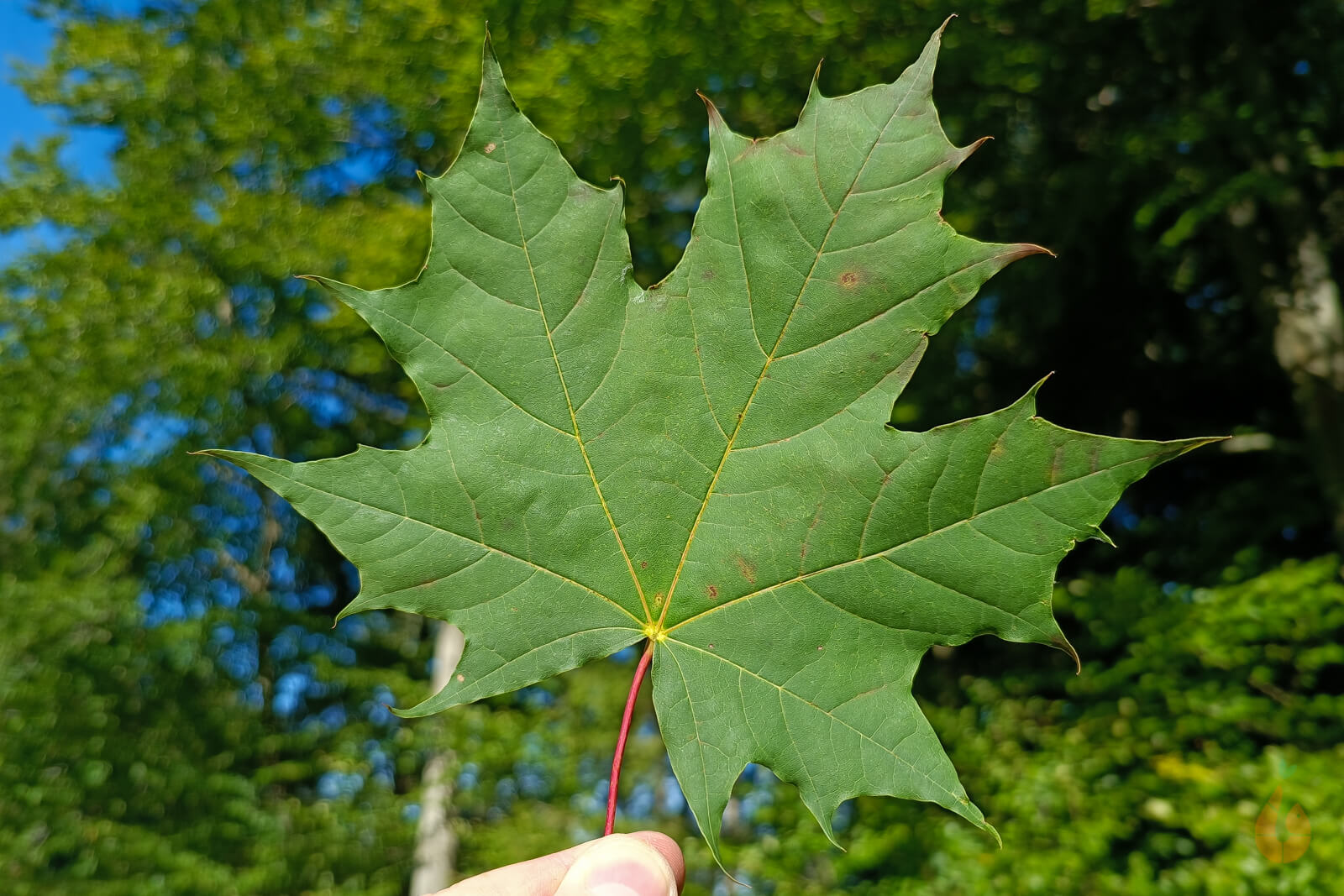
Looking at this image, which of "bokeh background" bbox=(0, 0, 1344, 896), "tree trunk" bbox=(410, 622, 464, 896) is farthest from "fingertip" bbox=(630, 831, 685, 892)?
"tree trunk" bbox=(410, 622, 464, 896)

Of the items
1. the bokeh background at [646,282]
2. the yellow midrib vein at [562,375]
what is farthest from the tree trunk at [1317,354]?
the yellow midrib vein at [562,375]

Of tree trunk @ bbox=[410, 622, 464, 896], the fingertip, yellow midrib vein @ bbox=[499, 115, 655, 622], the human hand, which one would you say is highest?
yellow midrib vein @ bbox=[499, 115, 655, 622]

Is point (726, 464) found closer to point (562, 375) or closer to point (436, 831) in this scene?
point (562, 375)

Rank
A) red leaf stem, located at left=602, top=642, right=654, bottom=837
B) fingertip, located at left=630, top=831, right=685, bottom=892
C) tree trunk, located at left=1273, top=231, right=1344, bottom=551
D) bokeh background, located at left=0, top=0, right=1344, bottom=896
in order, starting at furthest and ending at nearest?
tree trunk, located at left=1273, top=231, right=1344, bottom=551, bokeh background, located at left=0, top=0, right=1344, bottom=896, fingertip, located at left=630, top=831, right=685, bottom=892, red leaf stem, located at left=602, top=642, right=654, bottom=837

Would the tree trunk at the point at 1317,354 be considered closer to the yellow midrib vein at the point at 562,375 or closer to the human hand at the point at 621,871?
the human hand at the point at 621,871

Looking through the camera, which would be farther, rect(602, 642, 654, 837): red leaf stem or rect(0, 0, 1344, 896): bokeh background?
rect(0, 0, 1344, 896): bokeh background

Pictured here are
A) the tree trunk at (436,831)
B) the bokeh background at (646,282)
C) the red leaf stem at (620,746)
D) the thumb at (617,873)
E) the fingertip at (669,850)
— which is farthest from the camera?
the tree trunk at (436,831)

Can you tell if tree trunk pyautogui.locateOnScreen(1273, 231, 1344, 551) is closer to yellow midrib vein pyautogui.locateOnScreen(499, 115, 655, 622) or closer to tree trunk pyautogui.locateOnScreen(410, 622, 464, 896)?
yellow midrib vein pyautogui.locateOnScreen(499, 115, 655, 622)

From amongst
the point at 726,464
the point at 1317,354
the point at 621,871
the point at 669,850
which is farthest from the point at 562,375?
the point at 1317,354
